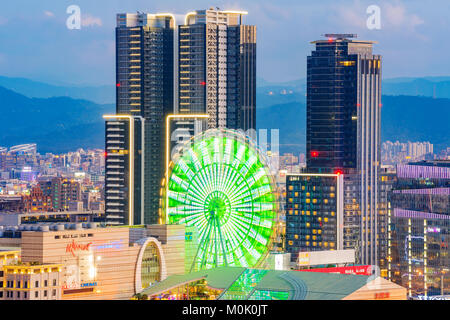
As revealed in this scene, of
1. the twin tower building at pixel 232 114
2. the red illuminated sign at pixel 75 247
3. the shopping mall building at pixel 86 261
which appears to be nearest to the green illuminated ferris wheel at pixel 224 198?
the shopping mall building at pixel 86 261

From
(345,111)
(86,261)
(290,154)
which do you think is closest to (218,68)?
(290,154)

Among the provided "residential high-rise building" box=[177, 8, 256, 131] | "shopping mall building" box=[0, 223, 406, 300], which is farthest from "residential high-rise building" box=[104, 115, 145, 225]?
"shopping mall building" box=[0, 223, 406, 300]

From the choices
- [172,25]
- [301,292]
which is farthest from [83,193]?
[301,292]

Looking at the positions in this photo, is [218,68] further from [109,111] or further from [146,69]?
[109,111]

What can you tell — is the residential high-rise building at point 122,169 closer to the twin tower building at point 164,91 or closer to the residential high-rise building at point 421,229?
the twin tower building at point 164,91

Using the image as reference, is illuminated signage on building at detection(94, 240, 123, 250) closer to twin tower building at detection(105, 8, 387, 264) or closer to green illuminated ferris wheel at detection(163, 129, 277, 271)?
green illuminated ferris wheel at detection(163, 129, 277, 271)
